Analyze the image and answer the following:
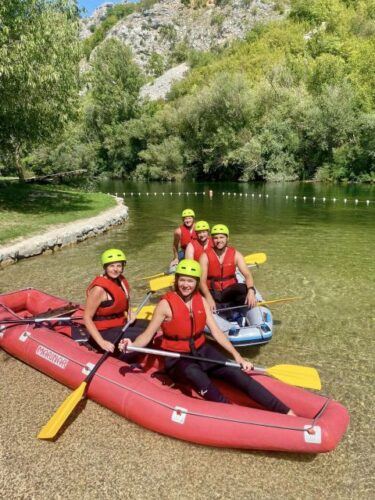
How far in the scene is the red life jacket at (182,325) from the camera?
16.0 feet

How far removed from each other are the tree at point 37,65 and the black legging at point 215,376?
40.5 ft

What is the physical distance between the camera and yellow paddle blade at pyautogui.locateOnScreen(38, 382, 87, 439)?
4426 millimetres

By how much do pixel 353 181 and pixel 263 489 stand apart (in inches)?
1459

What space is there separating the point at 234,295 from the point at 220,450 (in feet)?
10.2

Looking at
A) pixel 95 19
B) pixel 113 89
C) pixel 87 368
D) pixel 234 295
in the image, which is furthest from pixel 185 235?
pixel 95 19

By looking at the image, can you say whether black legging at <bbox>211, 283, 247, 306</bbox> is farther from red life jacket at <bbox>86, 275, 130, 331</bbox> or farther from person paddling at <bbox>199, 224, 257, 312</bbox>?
red life jacket at <bbox>86, 275, 130, 331</bbox>

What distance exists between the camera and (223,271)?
7.28 meters

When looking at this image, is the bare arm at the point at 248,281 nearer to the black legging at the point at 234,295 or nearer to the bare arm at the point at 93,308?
the black legging at the point at 234,295

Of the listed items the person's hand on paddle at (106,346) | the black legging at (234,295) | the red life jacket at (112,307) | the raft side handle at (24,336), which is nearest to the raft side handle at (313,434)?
the person's hand on paddle at (106,346)

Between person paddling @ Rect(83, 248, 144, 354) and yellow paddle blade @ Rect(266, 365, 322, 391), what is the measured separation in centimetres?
190

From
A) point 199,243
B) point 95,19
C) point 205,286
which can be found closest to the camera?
point 205,286

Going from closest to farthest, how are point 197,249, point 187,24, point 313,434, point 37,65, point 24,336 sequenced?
point 313,434, point 24,336, point 197,249, point 37,65, point 187,24

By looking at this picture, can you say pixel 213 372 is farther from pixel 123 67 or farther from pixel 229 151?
pixel 123 67

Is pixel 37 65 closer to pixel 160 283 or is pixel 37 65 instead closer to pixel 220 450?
pixel 160 283
